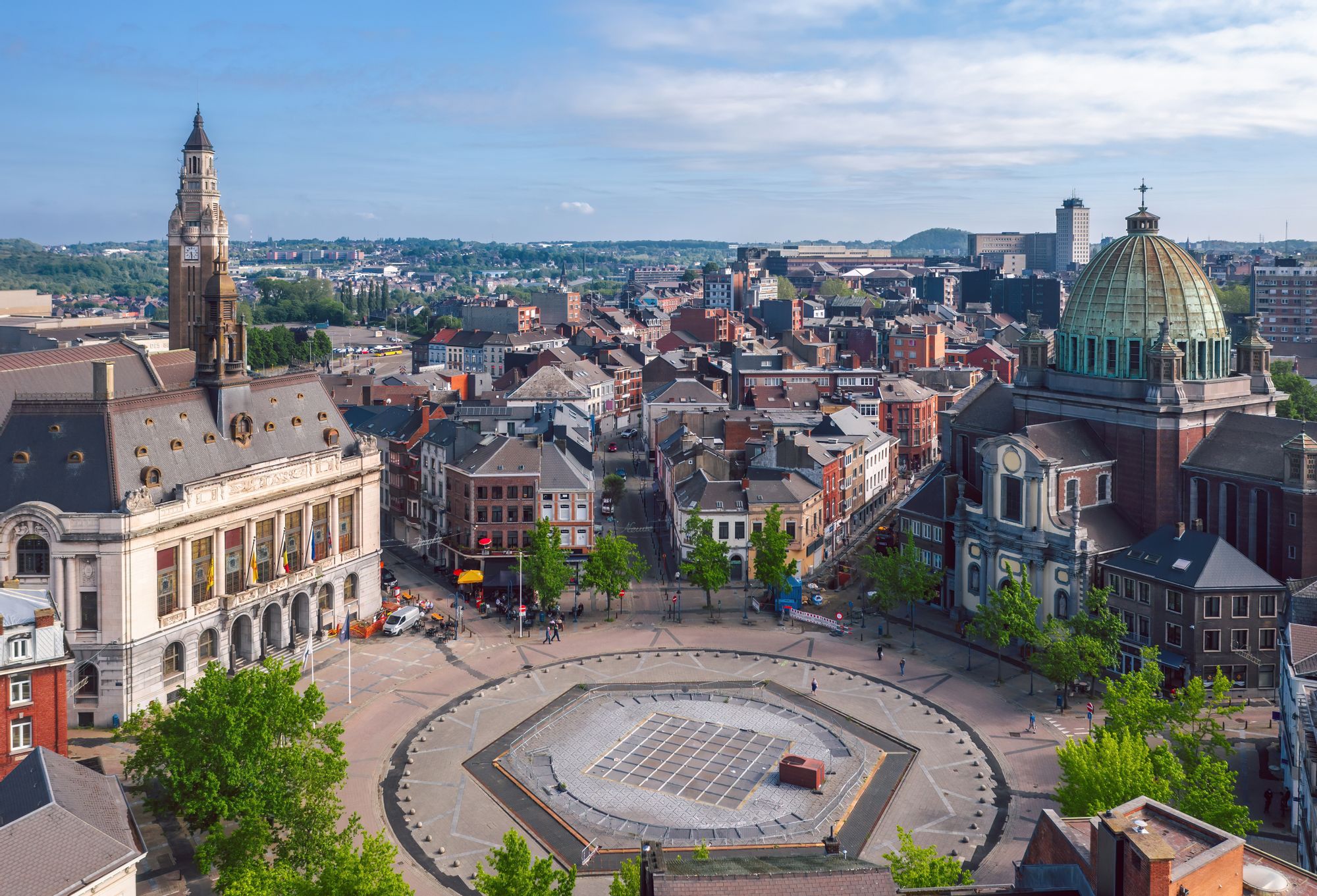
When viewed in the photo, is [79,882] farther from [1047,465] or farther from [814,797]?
[1047,465]

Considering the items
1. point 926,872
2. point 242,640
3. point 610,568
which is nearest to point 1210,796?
point 926,872

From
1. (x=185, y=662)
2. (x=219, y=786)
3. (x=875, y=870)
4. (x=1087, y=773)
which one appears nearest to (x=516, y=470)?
(x=185, y=662)

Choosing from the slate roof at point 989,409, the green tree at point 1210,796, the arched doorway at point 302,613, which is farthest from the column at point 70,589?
the slate roof at point 989,409

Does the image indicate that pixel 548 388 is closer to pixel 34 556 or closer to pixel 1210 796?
pixel 34 556

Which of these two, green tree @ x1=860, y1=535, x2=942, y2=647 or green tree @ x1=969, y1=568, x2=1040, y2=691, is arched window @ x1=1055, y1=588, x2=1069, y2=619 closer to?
green tree @ x1=969, y1=568, x2=1040, y2=691

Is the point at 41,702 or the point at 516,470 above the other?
the point at 516,470

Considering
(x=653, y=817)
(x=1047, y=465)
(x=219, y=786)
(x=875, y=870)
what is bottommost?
(x=653, y=817)

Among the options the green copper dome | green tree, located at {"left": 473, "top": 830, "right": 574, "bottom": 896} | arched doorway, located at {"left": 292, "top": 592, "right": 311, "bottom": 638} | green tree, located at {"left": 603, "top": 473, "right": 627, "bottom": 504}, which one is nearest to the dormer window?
arched doorway, located at {"left": 292, "top": 592, "right": 311, "bottom": 638}
